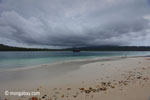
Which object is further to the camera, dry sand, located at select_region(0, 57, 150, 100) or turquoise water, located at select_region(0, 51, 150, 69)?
turquoise water, located at select_region(0, 51, 150, 69)

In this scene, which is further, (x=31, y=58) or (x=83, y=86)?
(x=31, y=58)

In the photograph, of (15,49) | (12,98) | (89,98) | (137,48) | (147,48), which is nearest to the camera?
(89,98)

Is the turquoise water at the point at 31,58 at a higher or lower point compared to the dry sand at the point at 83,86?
lower

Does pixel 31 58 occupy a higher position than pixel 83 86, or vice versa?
pixel 83 86

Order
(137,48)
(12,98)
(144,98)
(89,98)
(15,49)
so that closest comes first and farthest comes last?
(144,98), (89,98), (12,98), (15,49), (137,48)

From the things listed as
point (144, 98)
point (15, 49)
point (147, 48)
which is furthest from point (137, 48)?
point (15, 49)

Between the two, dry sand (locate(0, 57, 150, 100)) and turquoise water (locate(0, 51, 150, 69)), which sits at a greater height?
dry sand (locate(0, 57, 150, 100))

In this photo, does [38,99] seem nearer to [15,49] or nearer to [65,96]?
[65,96]

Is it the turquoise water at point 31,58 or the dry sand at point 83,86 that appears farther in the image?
the turquoise water at point 31,58

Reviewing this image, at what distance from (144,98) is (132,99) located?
0.45 m

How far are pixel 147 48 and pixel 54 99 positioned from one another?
204 m

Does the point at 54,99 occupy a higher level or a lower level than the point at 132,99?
lower

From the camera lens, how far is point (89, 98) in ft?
10.3

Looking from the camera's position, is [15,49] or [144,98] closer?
[144,98]
